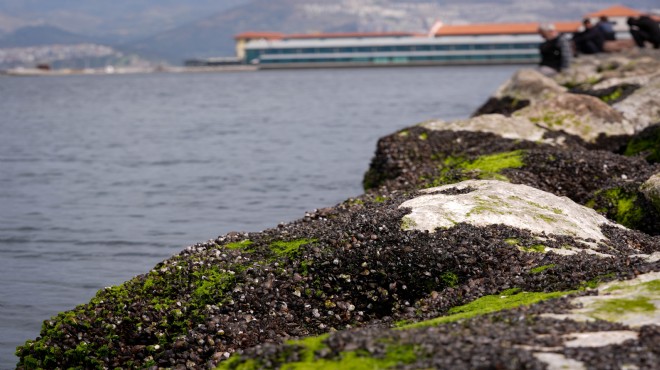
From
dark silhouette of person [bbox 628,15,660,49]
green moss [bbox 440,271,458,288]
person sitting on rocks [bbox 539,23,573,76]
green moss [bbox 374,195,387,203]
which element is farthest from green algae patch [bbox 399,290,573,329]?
dark silhouette of person [bbox 628,15,660,49]

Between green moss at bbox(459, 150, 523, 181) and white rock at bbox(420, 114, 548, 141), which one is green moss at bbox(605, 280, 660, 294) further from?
white rock at bbox(420, 114, 548, 141)

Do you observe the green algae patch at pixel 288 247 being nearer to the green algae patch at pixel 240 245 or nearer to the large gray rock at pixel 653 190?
the green algae patch at pixel 240 245

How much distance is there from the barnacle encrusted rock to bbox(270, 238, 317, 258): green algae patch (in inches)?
52.2

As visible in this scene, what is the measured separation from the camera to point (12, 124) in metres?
65.0

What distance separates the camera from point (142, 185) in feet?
104

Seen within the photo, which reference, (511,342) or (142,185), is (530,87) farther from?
(511,342)

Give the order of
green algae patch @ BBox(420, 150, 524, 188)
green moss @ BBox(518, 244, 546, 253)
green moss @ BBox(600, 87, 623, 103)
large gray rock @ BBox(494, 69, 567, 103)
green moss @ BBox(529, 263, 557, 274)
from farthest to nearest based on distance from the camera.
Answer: large gray rock @ BBox(494, 69, 567, 103)
green moss @ BBox(600, 87, 623, 103)
green algae patch @ BBox(420, 150, 524, 188)
green moss @ BBox(518, 244, 546, 253)
green moss @ BBox(529, 263, 557, 274)

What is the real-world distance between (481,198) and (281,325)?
3.17 meters

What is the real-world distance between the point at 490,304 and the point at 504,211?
9.08 feet

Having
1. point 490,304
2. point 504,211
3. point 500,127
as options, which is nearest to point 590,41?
point 500,127

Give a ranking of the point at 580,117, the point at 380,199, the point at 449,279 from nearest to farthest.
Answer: the point at 449,279
the point at 380,199
the point at 580,117

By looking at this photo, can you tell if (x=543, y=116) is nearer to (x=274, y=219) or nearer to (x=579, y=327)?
(x=274, y=219)

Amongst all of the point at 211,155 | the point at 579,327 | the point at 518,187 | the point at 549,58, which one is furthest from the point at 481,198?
the point at 549,58

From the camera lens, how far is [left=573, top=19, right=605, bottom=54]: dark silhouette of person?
5091 centimetres
